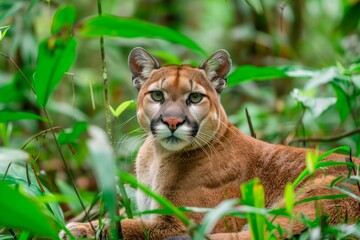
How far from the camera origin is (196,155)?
471 centimetres

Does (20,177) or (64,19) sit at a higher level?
(64,19)

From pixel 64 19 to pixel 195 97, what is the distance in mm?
1474

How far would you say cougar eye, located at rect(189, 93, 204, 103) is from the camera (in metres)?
4.58

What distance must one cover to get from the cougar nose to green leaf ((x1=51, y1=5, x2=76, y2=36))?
43.1 inches

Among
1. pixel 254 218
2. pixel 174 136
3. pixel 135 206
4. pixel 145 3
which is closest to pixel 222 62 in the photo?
pixel 174 136

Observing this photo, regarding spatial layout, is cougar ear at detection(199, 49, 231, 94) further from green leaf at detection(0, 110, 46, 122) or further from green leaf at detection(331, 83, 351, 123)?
green leaf at detection(0, 110, 46, 122)

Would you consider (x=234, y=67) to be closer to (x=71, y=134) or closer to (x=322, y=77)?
(x=322, y=77)

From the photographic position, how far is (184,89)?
455cm

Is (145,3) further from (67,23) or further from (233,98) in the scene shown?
Result: (67,23)

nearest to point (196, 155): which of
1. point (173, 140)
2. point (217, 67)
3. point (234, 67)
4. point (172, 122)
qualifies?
point (173, 140)

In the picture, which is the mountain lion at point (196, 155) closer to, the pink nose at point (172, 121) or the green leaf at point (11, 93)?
the pink nose at point (172, 121)

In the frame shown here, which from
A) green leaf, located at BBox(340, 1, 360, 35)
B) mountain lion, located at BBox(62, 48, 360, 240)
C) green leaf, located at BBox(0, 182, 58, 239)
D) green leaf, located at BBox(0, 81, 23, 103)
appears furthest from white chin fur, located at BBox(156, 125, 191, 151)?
green leaf, located at BBox(340, 1, 360, 35)

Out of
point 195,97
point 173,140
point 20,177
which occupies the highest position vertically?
point 195,97

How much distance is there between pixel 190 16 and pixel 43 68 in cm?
900
